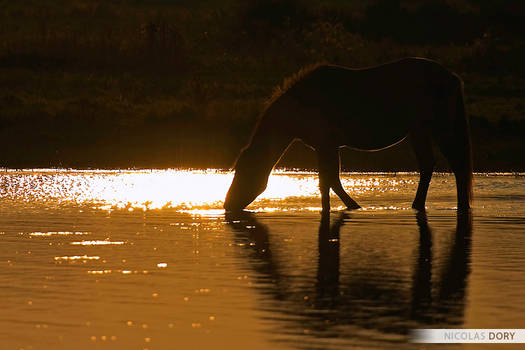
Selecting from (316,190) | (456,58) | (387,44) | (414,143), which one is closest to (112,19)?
(387,44)

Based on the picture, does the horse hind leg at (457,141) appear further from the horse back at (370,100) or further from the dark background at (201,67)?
the dark background at (201,67)

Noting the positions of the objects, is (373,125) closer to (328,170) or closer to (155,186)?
(328,170)

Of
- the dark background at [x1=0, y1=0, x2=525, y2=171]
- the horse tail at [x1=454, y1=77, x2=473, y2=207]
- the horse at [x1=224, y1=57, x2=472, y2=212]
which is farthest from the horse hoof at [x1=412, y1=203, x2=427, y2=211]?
the dark background at [x1=0, y1=0, x2=525, y2=171]

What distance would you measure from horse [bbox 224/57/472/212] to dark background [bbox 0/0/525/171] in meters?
12.8

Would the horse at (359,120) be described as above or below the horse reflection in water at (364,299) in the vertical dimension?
above

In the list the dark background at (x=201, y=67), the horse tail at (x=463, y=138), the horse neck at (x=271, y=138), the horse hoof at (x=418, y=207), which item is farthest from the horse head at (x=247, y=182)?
the dark background at (x=201, y=67)

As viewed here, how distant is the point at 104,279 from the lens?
1040 centimetres

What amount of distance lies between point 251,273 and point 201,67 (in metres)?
38.3

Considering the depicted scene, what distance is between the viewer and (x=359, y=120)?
18.9 m

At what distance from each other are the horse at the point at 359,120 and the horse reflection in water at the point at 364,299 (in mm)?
5401

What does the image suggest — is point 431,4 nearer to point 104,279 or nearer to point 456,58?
point 456,58

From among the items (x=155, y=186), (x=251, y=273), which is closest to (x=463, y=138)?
(x=155, y=186)

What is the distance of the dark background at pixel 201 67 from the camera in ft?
111

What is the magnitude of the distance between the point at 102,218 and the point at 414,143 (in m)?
5.03
